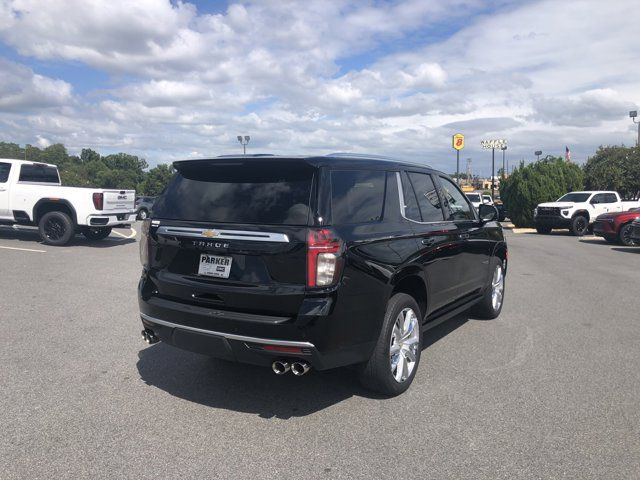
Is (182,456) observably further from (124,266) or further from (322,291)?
(124,266)

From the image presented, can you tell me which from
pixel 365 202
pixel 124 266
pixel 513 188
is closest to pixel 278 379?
pixel 365 202

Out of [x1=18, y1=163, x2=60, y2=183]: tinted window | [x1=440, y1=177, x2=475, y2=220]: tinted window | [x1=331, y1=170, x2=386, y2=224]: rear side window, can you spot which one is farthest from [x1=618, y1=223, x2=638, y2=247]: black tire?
[x1=18, y1=163, x2=60, y2=183]: tinted window

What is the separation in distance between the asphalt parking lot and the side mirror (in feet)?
4.17

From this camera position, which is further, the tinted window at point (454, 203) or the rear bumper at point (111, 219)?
the rear bumper at point (111, 219)

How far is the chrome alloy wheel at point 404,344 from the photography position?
4125mm

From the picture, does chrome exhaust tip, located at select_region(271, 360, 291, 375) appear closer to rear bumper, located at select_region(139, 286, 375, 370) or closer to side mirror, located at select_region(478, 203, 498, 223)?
rear bumper, located at select_region(139, 286, 375, 370)

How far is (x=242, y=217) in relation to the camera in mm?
3729

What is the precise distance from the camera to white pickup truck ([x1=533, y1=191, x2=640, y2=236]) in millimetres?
21141

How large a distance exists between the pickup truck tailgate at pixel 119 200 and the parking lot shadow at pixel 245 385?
28.8 feet

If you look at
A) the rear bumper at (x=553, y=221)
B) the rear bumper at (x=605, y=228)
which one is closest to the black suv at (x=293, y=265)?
the rear bumper at (x=605, y=228)

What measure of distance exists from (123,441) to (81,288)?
5248 millimetres

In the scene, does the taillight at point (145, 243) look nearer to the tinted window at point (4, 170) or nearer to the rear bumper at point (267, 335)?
the rear bumper at point (267, 335)

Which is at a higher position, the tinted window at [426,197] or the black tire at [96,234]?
the tinted window at [426,197]

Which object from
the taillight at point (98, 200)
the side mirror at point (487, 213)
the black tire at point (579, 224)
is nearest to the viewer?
the side mirror at point (487, 213)
